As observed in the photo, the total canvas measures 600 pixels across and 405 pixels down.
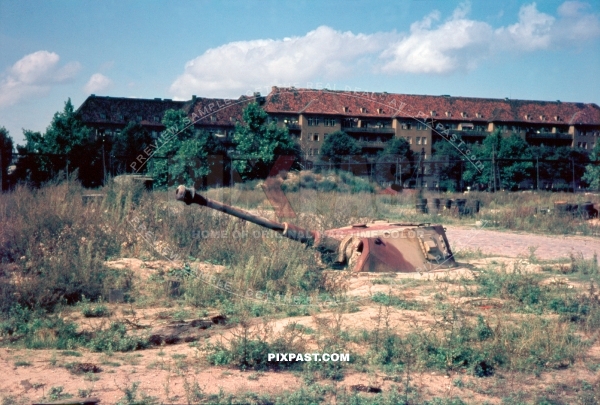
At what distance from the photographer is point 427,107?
4412cm

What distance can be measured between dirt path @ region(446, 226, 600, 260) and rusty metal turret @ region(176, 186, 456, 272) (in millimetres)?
2929

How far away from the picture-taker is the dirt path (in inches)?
510

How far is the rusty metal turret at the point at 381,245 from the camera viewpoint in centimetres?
936

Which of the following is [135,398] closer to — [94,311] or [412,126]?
[94,311]

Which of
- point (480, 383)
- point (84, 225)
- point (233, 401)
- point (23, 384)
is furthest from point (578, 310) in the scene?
point (84, 225)

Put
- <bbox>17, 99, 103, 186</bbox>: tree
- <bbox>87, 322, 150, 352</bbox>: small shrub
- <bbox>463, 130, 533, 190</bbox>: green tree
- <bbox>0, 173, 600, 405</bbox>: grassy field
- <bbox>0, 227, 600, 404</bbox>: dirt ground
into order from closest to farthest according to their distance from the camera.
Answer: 1. <bbox>0, 227, 600, 404</bbox>: dirt ground
2. <bbox>0, 173, 600, 405</bbox>: grassy field
3. <bbox>87, 322, 150, 352</bbox>: small shrub
4. <bbox>17, 99, 103, 186</bbox>: tree
5. <bbox>463, 130, 533, 190</bbox>: green tree

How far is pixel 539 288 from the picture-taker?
322 inches

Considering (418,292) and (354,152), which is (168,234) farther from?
(354,152)

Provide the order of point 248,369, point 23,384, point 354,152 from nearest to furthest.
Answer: point 23,384 → point 248,369 → point 354,152

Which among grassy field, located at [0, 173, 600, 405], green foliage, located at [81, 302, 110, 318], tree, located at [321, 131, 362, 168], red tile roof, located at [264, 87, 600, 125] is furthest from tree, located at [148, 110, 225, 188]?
tree, located at [321, 131, 362, 168]

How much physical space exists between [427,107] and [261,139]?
17.3 meters

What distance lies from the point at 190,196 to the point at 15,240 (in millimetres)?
3602

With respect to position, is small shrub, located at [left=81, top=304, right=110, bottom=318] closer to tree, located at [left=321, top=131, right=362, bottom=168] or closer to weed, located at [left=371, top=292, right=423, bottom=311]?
weed, located at [left=371, top=292, right=423, bottom=311]

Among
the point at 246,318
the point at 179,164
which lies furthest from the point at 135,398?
the point at 179,164
